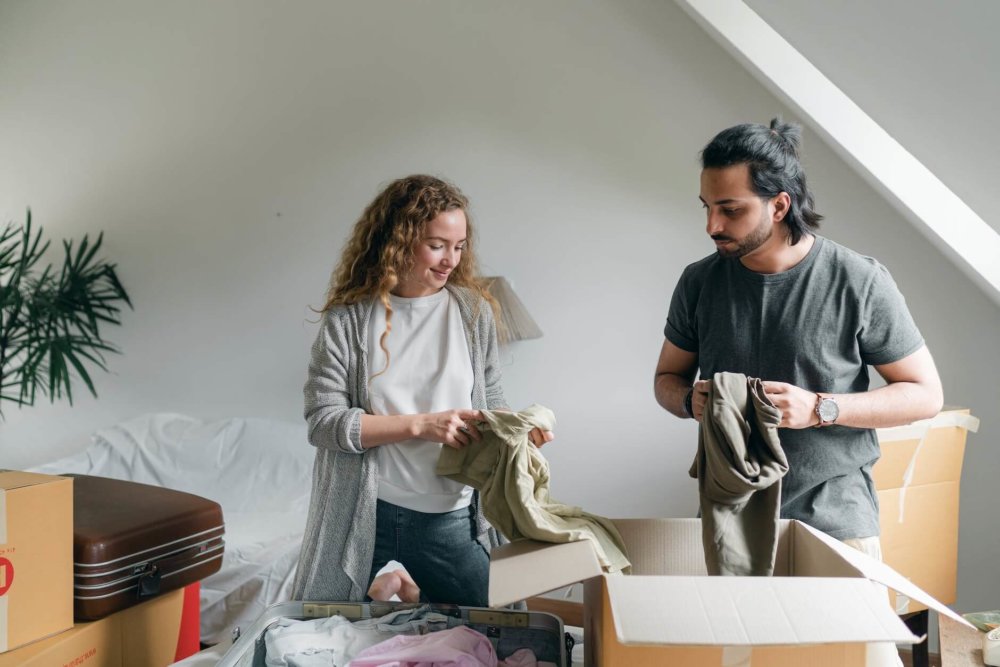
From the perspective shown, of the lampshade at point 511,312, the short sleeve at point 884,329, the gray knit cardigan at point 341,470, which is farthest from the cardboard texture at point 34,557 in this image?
the lampshade at point 511,312

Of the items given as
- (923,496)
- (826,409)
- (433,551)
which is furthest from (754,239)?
(923,496)

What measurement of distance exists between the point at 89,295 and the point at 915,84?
3.71 metres

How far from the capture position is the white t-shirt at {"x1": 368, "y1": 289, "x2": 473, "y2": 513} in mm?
1670

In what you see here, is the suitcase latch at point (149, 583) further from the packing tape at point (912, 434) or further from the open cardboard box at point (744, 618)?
the packing tape at point (912, 434)

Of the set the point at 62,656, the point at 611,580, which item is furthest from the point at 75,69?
the point at 611,580

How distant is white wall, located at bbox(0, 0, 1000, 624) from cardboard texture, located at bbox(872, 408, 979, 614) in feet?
1.97

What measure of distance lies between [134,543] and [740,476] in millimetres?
1225

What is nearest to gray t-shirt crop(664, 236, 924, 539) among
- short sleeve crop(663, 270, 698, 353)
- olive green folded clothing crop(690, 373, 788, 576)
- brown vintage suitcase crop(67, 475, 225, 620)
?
short sleeve crop(663, 270, 698, 353)

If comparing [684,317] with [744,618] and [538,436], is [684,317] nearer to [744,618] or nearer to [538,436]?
[538,436]

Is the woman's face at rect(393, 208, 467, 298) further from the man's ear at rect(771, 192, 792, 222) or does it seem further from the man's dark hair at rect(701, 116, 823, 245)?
the man's ear at rect(771, 192, 792, 222)

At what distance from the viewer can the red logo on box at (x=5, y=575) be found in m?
1.45

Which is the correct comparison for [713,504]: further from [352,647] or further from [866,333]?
[352,647]

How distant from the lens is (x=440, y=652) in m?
1.20

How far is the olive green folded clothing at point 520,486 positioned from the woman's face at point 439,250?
1.28ft
